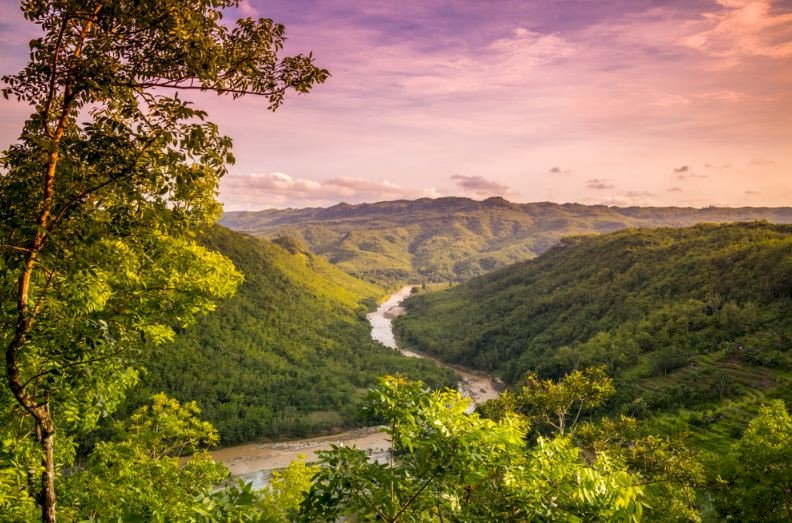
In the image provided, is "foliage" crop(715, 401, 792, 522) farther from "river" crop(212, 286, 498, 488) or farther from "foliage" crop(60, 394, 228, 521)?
"river" crop(212, 286, 498, 488)

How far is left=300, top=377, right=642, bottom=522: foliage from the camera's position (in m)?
5.64

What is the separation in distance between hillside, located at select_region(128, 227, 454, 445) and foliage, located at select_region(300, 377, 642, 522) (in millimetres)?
62692

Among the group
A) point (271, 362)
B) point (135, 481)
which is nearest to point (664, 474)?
point (135, 481)

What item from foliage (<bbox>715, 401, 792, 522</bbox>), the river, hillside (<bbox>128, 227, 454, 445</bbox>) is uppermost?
foliage (<bbox>715, 401, 792, 522</bbox>)

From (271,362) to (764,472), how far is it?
98.8 metres

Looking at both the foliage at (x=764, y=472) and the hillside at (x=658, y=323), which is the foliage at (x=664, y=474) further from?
the hillside at (x=658, y=323)

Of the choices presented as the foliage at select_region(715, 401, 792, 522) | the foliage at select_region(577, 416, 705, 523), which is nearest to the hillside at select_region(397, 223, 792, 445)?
the foliage at select_region(577, 416, 705, 523)

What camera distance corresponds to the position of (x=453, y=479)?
6129 millimetres

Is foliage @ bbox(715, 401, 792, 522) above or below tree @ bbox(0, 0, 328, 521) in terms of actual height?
below

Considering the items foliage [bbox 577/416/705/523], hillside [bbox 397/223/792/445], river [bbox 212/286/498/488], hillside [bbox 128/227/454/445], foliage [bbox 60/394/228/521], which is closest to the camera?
foliage [bbox 60/394/228/521]

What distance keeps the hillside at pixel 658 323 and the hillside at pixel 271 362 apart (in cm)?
2789

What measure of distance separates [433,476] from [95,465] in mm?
8853

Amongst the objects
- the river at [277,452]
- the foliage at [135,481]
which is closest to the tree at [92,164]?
the foliage at [135,481]

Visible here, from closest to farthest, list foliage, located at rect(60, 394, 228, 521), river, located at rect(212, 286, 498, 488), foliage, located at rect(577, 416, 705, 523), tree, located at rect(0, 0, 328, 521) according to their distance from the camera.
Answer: tree, located at rect(0, 0, 328, 521), foliage, located at rect(60, 394, 228, 521), foliage, located at rect(577, 416, 705, 523), river, located at rect(212, 286, 498, 488)
